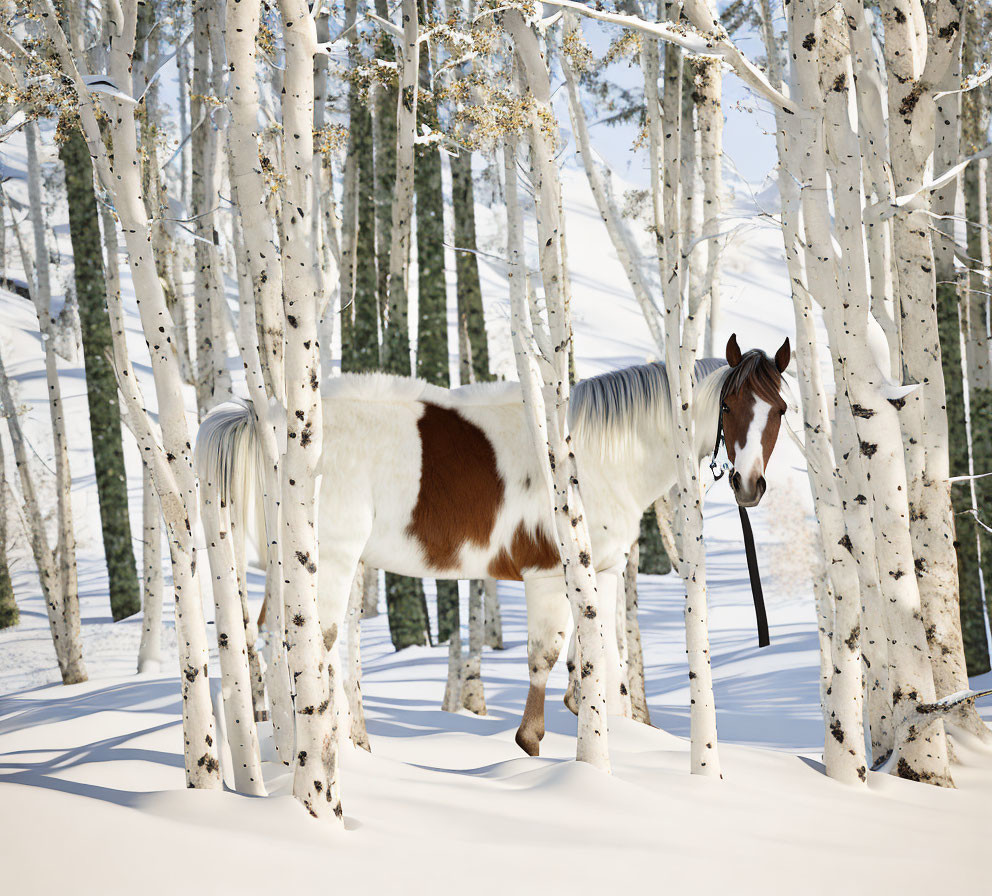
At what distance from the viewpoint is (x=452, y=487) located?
4898 mm

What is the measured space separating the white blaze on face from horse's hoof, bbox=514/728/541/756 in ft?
5.76

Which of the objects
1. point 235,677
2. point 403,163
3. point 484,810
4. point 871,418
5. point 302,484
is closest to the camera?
point 302,484

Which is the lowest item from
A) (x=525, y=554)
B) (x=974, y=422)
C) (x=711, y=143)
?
(x=525, y=554)

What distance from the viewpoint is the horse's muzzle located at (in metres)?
4.51

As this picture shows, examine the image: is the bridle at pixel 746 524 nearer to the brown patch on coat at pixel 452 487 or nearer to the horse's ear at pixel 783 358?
the horse's ear at pixel 783 358

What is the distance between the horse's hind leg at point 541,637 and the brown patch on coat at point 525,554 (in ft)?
0.33

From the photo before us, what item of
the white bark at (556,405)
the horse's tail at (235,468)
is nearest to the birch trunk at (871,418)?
A: the white bark at (556,405)

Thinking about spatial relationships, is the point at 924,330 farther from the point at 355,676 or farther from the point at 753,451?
the point at 355,676

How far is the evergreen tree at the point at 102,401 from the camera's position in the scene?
35.8ft

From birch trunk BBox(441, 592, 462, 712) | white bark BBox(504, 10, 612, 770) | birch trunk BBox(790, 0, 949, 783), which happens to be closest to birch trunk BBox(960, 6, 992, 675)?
birch trunk BBox(790, 0, 949, 783)

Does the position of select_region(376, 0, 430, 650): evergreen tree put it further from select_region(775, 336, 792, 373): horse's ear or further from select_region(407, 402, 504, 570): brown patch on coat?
select_region(775, 336, 792, 373): horse's ear

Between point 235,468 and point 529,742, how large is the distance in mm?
2119

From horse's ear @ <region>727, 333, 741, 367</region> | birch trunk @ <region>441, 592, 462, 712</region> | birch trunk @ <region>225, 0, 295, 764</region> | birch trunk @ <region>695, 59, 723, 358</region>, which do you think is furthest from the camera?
birch trunk @ <region>441, 592, 462, 712</region>

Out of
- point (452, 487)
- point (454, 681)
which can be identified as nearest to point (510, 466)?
point (452, 487)
